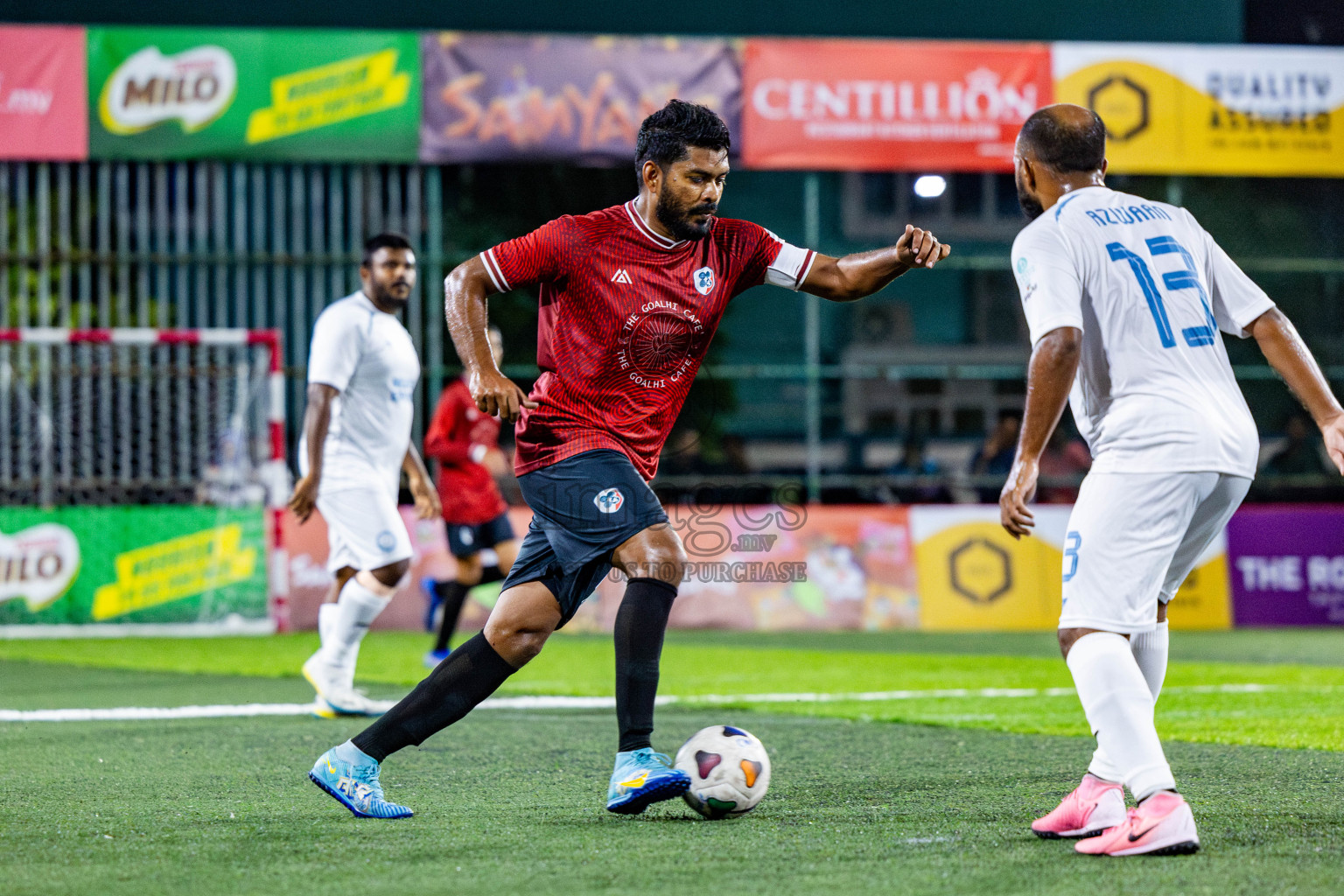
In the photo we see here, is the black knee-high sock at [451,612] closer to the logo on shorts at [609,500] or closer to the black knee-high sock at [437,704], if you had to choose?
the black knee-high sock at [437,704]

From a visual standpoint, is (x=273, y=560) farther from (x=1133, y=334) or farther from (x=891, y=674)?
A: (x=1133, y=334)

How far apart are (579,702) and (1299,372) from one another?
4856 millimetres

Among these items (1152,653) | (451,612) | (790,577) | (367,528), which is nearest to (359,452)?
(367,528)

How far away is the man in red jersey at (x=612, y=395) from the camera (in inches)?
176

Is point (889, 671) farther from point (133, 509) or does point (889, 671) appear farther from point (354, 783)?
point (133, 509)

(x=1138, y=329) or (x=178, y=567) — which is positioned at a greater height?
(x=1138, y=329)

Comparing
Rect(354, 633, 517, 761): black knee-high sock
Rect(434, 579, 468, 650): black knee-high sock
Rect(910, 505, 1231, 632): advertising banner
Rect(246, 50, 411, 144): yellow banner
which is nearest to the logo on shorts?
Rect(354, 633, 517, 761): black knee-high sock

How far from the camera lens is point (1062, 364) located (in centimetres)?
391

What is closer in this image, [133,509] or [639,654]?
[639,654]

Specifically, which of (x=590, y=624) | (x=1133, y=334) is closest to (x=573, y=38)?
(x=590, y=624)

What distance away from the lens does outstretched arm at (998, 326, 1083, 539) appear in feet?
12.8

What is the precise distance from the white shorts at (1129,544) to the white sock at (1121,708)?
57 mm

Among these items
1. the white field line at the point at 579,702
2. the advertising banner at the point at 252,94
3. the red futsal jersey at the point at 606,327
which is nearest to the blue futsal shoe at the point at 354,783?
the red futsal jersey at the point at 606,327

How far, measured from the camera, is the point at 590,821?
4438 mm
